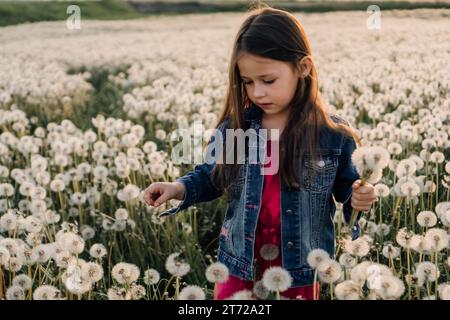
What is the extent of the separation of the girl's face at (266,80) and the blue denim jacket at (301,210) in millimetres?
262

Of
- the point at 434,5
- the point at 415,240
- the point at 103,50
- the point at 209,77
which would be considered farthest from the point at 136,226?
the point at 103,50

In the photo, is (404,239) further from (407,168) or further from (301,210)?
(407,168)

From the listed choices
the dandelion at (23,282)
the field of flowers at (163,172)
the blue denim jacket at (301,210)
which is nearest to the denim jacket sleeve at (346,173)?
the blue denim jacket at (301,210)

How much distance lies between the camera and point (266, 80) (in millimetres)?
2645

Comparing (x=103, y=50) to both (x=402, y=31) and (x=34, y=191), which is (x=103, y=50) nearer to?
(x=402, y=31)

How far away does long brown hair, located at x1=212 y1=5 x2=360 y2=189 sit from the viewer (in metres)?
2.67

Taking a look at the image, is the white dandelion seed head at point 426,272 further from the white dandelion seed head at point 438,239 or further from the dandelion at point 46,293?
the dandelion at point 46,293

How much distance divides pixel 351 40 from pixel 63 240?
9.92m

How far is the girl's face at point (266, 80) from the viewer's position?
2619 millimetres

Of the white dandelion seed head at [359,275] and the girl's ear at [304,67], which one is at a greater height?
the girl's ear at [304,67]

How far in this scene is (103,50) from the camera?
43.7 feet

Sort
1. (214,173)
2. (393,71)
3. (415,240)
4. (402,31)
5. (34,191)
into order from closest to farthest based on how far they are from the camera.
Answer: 1. (415,240)
2. (214,173)
3. (34,191)
4. (393,71)
5. (402,31)

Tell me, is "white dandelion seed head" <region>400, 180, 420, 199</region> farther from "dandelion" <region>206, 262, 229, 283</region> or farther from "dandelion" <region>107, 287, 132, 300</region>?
"dandelion" <region>107, 287, 132, 300</region>

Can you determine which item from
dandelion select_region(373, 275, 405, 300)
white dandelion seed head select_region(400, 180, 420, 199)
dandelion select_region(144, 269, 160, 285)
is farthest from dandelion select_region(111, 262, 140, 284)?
white dandelion seed head select_region(400, 180, 420, 199)
